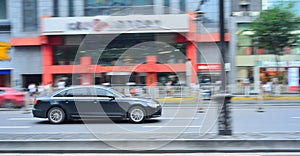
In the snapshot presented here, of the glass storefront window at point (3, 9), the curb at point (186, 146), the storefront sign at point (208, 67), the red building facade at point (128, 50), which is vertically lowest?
the curb at point (186, 146)

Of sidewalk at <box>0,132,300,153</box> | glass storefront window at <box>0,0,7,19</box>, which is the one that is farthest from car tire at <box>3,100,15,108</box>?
glass storefront window at <box>0,0,7,19</box>

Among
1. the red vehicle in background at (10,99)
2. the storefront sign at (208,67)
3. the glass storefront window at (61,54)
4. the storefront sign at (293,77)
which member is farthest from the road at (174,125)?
the storefront sign at (293,77)

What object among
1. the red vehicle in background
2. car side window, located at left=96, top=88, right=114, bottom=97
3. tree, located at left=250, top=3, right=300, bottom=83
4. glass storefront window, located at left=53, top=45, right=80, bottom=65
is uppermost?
tree, located at left=250, top=3, right=300, bottom=83

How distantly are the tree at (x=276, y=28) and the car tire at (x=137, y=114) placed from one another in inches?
738

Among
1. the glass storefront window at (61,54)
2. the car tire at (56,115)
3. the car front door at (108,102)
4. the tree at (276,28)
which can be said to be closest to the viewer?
the car front door at (108,102)

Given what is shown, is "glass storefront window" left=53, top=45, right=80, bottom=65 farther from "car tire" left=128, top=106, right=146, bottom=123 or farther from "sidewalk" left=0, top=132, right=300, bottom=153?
"sidewalk" left=0, top=132, right=300, bottom=153

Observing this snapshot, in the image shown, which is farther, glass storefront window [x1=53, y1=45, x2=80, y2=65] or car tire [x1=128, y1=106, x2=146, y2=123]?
glass storefront window [x1=53, y1=45, x2=80, y2=65]

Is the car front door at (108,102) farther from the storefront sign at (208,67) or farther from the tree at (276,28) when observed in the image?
the tree at (276,28)

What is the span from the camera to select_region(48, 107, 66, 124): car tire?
44.9 feet

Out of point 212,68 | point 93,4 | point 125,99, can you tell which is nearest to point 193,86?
point 212,68

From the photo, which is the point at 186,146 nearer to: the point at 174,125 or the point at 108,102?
the point at 174,125

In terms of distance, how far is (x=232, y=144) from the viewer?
317 inches

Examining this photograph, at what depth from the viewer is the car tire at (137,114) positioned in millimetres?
12930

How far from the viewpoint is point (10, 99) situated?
20797 mm
